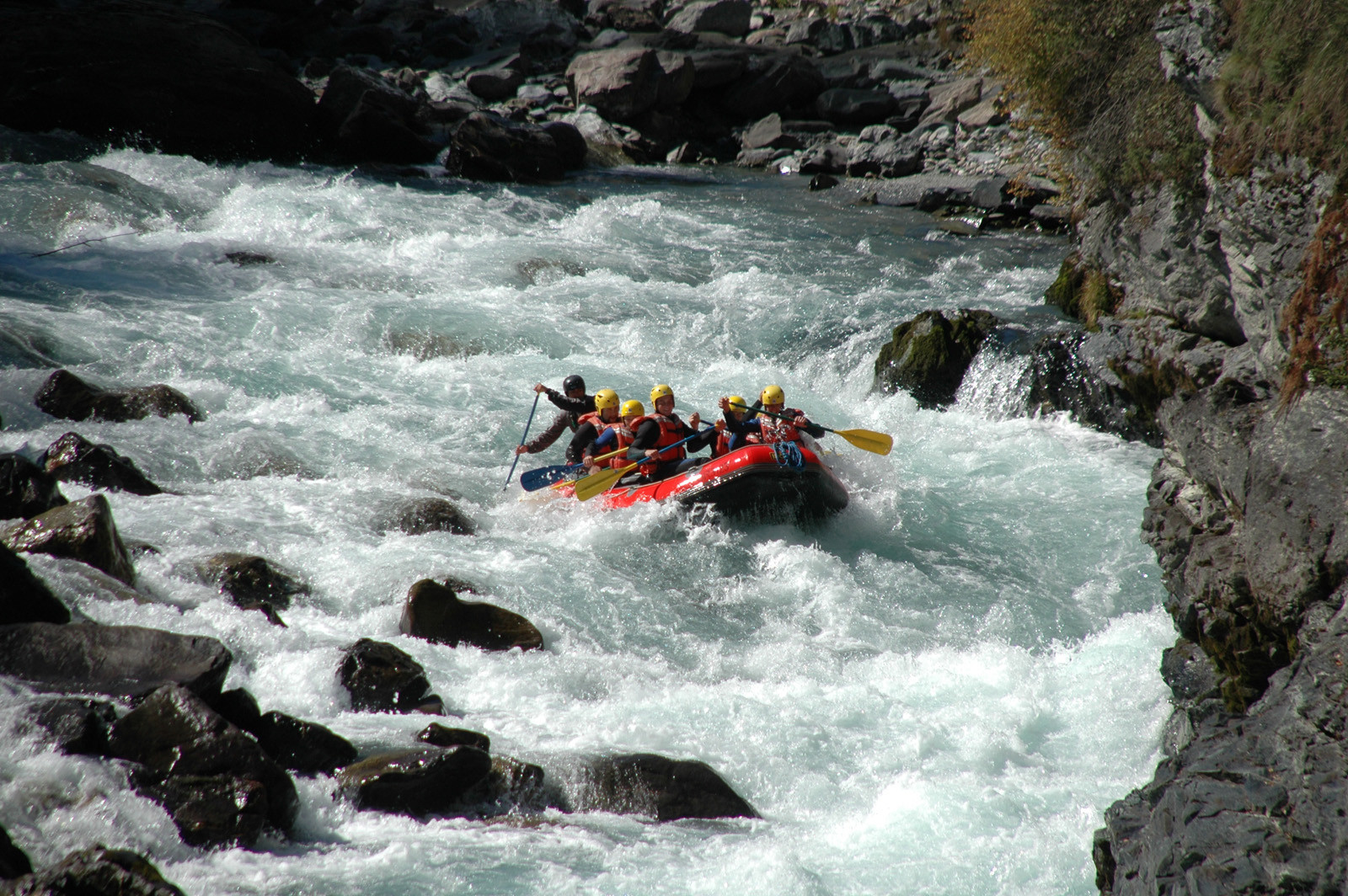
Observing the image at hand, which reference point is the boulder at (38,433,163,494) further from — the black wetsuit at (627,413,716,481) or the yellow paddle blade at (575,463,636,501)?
the black wetsuit at (627,413,716,481)

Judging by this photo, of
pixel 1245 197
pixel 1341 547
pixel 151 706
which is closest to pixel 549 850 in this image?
pixel 151 706

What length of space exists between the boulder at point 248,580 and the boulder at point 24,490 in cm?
87

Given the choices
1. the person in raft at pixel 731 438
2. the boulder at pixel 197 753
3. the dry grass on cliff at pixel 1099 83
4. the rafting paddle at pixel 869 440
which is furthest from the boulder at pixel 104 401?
the dry grass on cliff at pixel 1099 83

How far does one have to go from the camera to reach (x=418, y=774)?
372 cm

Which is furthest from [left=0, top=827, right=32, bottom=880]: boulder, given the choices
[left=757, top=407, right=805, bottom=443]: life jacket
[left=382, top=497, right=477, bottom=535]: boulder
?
[left=757, top=407, right=805, bottom=443]: life jacket

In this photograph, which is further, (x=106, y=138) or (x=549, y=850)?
(x=106, y=138)

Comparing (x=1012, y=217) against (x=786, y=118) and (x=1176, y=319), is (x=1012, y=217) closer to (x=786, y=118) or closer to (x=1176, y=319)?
(x=1176, y=319)

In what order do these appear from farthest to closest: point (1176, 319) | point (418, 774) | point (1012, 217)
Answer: point (1012, 217)
point (1176, 319)
point (418, 774)

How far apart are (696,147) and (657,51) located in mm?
3936

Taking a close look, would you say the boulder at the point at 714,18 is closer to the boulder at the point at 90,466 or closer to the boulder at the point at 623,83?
the boulder at the point at 623,83

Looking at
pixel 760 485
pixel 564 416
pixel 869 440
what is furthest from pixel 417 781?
pixel 869 440

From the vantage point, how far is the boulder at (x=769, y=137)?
2238 cm

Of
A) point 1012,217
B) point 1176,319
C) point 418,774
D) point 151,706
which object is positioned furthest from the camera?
point 1012,217

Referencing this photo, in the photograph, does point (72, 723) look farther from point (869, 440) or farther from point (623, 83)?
point (623, 83)
